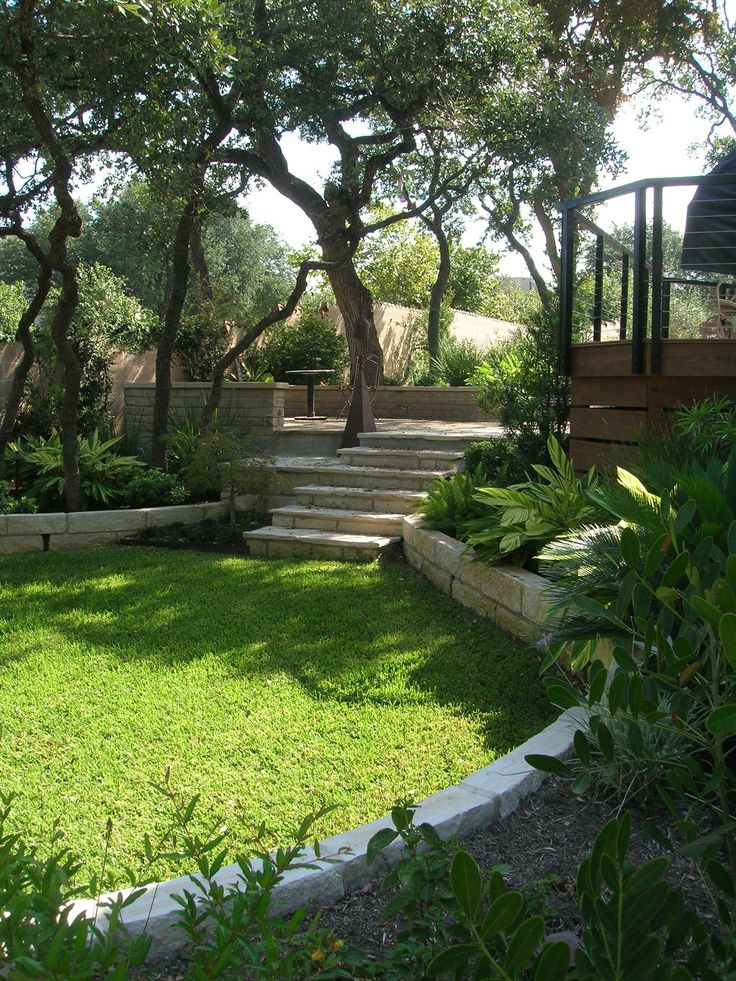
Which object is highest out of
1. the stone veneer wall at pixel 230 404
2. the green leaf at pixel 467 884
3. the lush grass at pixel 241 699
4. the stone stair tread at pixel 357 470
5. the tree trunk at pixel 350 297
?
the tree trunk at pixel 350 297

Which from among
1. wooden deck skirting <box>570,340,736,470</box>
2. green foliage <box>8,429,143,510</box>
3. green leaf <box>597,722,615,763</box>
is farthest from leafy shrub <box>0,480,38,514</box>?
green leaf <box>597,722,615,763</box>

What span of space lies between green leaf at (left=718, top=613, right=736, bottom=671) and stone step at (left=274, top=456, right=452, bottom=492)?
663 centimetres

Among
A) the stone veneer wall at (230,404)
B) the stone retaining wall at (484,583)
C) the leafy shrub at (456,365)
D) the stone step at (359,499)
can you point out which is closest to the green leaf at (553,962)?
the stone retaining wall at (484,583)

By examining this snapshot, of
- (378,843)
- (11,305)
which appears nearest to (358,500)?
(378,843)

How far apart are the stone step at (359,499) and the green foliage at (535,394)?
1063 mm

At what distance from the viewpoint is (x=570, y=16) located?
583 inches

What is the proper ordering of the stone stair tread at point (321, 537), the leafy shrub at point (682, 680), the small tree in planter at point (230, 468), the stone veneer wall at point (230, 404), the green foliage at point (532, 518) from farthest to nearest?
the stone veneer wall at point (230, 404)
the small tree in planter at point (230, 468)
the stone stair tread at point (321, 537)
the green foliage at point (532, 518)
the leafy shrub at point (682, 680)

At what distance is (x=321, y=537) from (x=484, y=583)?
7.41 ft

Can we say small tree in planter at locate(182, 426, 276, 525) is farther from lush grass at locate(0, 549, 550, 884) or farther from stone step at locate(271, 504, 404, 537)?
lush grass at locate(0, 549, 550, 884)

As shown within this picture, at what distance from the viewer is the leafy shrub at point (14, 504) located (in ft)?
24.8

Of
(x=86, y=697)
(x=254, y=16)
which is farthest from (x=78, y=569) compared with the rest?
(x=254, y=16)

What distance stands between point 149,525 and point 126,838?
5.23 metres

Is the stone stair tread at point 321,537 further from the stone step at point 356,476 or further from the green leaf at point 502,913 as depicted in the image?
the green leaf at point 502,913

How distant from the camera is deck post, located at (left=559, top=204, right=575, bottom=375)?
23.5 ft
